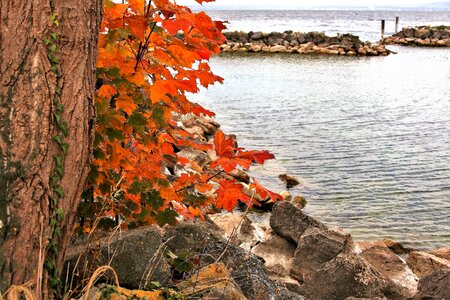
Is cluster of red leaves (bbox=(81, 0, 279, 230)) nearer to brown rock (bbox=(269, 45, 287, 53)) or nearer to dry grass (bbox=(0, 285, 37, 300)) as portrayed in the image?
dry grass (bbox=(0, 285, 37, 300))

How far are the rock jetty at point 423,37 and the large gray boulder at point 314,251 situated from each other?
46.6m

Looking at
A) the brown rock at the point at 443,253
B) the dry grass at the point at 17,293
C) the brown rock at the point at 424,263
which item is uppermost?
the dry grass at the point at 17,293

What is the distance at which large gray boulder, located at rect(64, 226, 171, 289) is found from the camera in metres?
3.26

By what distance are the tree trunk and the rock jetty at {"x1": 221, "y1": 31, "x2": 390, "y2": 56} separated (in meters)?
40.1

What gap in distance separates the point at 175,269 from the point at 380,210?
6.80 metres

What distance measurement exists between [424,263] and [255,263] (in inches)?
157

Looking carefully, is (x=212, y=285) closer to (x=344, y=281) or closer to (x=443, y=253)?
(x=344, y=281)

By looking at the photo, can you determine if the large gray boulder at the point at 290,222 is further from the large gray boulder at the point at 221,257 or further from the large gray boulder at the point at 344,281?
the large gray boulder at the point at 221,257

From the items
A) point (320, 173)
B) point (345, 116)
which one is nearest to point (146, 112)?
point (320, 173)

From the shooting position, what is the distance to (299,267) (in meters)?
6.18

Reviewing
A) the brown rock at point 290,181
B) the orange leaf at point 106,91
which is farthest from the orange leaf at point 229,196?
the brown rock at point 290,181

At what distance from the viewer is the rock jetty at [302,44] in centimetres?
4178

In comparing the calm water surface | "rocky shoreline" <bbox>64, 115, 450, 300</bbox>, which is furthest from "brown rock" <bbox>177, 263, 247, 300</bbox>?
the calm water surface

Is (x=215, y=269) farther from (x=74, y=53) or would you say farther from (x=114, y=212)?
(x=74, y=53)
